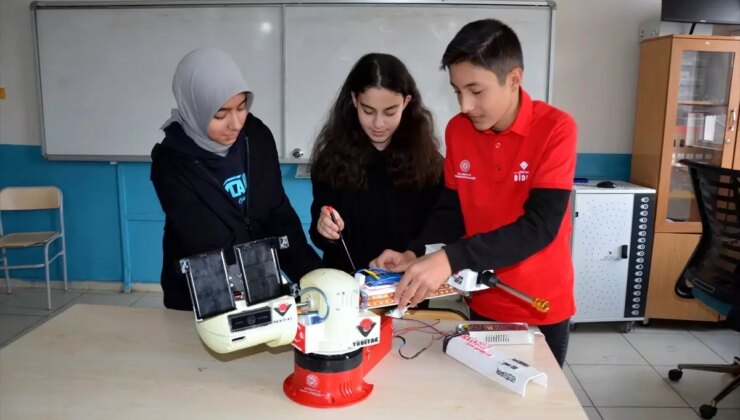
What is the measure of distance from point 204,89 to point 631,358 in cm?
260

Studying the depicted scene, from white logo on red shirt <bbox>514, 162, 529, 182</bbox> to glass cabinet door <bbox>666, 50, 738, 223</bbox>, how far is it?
7.70 feet

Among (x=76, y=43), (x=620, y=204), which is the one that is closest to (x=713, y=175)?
(x=620, y=204)

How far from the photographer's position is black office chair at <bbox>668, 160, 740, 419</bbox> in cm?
229

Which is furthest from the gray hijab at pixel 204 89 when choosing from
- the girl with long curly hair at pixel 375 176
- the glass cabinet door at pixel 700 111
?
the glass cabinet door at pixel 700 111

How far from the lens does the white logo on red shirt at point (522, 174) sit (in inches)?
54.7

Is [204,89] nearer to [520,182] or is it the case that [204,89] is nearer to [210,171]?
[210,171]

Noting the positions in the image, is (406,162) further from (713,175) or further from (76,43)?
(76,43)

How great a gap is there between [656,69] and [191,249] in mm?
2969

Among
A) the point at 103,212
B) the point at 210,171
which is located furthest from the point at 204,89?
the point at 103,212

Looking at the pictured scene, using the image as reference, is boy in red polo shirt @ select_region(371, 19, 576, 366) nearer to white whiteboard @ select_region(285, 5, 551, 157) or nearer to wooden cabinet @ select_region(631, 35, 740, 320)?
white whiteboard @ select_region(285, 5, 551, 157)

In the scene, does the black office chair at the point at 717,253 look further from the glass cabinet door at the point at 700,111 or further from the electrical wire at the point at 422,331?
the electrical wire at the point at 422,331

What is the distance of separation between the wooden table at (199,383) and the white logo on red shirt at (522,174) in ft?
1.32

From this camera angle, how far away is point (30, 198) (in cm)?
379

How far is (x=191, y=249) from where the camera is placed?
150 cm
